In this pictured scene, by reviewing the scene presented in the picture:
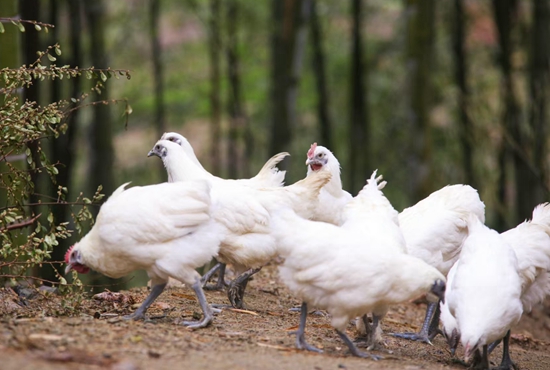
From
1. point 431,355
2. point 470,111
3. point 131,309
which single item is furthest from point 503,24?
point 131,309

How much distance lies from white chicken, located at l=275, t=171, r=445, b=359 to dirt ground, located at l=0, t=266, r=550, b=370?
468 mm

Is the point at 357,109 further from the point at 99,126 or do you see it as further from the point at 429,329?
the point at 429,329

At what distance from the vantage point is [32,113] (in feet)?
21.4

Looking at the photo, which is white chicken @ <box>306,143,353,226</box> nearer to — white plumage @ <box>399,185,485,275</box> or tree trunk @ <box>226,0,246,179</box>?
white plumage @ <box>399,185,485,275</box>

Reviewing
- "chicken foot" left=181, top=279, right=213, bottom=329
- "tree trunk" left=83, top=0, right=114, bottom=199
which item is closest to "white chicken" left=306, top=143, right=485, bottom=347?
"chicken foot" left=181, top=279, right=213, bottom=329

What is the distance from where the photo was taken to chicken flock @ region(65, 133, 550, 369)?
19.1ft

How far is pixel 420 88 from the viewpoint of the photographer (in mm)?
12234

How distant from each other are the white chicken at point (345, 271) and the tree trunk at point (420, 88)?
6324 millimetres

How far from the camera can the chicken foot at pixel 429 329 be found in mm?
7695

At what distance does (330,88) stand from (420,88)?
11.6 m

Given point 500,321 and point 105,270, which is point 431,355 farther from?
point 105,270

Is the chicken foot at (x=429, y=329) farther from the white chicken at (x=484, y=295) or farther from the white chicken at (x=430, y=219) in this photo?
the white chicken at (x=484, y=295)

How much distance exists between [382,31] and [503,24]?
829 cm

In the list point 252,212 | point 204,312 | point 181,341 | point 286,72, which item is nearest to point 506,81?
point 286,72
